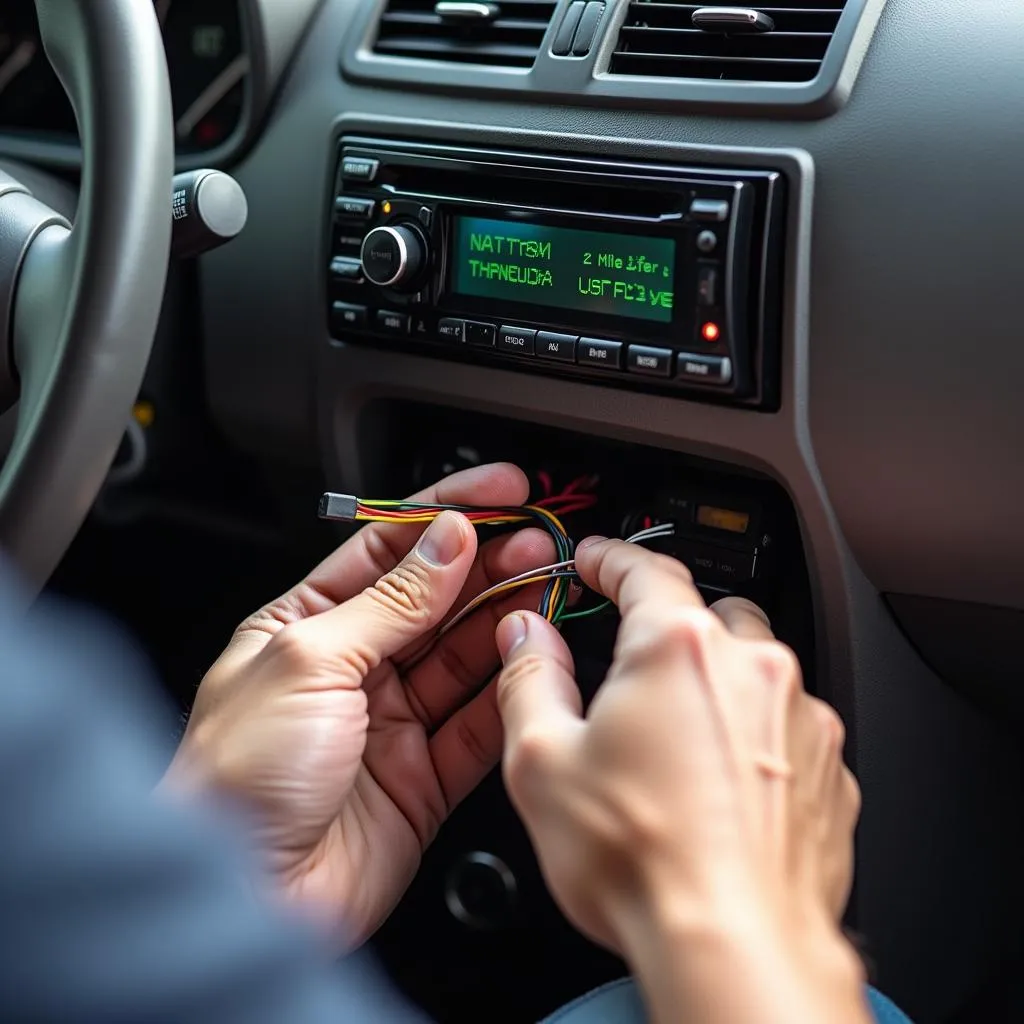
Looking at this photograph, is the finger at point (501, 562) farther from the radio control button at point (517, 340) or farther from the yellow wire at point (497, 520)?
the radio control button at point (517, 340)

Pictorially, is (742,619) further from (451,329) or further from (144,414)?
(144,414)

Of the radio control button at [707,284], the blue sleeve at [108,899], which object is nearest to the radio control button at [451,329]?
the radio control button at [707,284]

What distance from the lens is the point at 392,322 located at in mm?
1073

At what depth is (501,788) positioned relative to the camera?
4.58 feet

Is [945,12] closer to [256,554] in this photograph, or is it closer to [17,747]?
[17,747]

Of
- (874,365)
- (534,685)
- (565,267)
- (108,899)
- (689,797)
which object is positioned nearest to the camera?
(108,899)

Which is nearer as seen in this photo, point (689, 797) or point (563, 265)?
point (689, 797)

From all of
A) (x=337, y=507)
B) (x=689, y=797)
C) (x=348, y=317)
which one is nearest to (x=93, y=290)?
(x=337, y=507)

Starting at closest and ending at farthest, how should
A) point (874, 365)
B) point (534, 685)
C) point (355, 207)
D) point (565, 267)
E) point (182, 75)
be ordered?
1. point (534, 685)
2. point (874, 365)
3. point (565, 267)
4. point (355, 207)
5. point (182, 75)

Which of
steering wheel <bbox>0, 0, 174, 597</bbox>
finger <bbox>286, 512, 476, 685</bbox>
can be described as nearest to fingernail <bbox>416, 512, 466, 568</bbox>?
finger <bbox>286, 512, 476, 685</bbox>

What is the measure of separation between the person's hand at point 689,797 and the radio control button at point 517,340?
13.2 inches

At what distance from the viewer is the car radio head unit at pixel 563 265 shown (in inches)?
35.1

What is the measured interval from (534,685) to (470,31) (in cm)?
57

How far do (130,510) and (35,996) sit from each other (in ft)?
3.45
